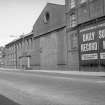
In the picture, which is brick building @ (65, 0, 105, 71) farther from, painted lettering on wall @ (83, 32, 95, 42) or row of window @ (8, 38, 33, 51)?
row of window @ (8, 38, 33, 51)

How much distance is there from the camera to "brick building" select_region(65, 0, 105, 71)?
33.8 metres

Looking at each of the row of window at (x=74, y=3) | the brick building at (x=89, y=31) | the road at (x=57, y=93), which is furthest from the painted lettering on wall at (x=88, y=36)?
the road at (x=57, y=93)

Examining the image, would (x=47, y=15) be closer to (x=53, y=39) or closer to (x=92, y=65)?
(x=53, y=39)

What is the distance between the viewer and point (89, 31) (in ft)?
118

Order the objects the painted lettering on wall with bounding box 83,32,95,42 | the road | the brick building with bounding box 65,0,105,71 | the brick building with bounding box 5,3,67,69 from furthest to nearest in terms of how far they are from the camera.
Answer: the brick building with bounding box 5,3,67,69 < the painted lettering on wall with bounding box 83,32,95,42 < the brick building with bounding box 65,0,105,71 < the road

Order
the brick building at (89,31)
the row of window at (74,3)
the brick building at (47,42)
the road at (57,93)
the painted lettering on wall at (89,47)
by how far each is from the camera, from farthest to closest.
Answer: the brick building at (47,42) → the row of window at (74,3) → the painted lettering on wall at (89,47) → the brick building at (89,31) → the road at (57,93)

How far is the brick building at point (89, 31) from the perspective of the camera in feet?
111

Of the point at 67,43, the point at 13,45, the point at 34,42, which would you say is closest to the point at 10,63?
the point at 13,45

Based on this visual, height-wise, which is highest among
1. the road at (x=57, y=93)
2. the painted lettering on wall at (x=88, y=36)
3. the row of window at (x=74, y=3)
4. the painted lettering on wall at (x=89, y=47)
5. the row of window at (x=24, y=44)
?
the row of window at (x=74, y=3)

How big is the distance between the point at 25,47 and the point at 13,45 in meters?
15.0

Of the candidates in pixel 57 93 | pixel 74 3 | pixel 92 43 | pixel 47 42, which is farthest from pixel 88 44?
pixel 57 93

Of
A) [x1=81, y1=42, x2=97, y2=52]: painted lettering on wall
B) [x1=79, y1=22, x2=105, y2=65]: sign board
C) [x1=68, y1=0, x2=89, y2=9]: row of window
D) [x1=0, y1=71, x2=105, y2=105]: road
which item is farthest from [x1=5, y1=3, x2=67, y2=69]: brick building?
[x1=0, y1=71, x2=105, y2=105]: road

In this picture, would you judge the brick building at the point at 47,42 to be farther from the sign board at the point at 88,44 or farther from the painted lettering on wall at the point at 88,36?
the painted lettering on wall at the point at 88,36

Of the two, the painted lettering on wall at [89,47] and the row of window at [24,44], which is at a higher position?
the row of window at [24,44]
